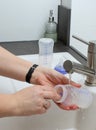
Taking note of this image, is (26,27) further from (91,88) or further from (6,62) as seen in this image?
(91,88)

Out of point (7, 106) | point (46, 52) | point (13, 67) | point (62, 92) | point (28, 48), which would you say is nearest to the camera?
point (7, 106)

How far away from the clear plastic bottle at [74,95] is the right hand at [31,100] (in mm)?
74

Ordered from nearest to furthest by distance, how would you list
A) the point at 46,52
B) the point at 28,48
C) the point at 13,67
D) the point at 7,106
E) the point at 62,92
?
the point at 7,106 < the point at 62,92 < the point at 13,67 < the point at 46,52 < the point at 28,48

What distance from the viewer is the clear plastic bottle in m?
0.76

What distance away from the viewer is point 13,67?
873mm

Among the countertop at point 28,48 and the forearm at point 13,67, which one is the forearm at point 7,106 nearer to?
the forearm at point 13,67

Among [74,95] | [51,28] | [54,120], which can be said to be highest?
[51,28]

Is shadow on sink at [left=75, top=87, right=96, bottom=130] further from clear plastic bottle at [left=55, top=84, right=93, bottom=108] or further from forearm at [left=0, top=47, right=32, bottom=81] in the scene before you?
forearm at [left=0, top=47, right=32, bottom=81]

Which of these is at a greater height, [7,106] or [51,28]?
[51,28]

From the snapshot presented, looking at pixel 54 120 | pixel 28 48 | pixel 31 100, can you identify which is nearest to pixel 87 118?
pixel 54 120

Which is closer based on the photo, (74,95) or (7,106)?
(7,106)

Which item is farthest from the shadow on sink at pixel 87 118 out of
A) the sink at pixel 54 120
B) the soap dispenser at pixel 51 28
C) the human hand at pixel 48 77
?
the soap dispenser at pixel 51 28

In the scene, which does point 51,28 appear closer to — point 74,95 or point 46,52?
point 46,52

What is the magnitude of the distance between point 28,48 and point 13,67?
414 millimetres
